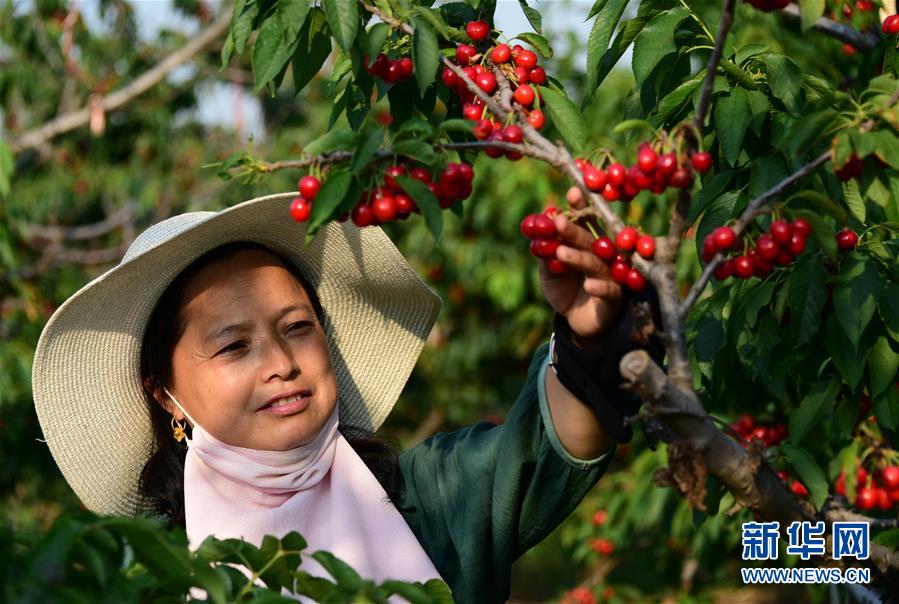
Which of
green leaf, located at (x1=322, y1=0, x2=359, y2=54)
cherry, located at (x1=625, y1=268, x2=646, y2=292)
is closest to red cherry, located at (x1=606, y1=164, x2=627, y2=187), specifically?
cherry, located at (x1=625, y1=268, x2=646, y2=292)

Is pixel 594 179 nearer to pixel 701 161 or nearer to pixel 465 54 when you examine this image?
pixel 701 161

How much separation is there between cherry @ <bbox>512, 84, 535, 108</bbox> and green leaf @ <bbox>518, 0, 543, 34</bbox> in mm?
256

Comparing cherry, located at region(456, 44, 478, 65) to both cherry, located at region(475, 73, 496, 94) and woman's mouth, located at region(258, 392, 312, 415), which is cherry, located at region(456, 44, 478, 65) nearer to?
cherry, located at region(475, 73, 496, 94)

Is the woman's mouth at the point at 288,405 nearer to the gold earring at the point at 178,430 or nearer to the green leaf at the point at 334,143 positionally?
the gold earring at the point at 178,430

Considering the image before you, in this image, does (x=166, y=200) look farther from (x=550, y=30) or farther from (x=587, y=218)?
(x=587, y=218)

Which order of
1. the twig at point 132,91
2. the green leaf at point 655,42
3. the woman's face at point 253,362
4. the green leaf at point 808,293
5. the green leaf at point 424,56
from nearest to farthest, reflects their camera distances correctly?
the green leaf at point 424,56, the green leaf at point 808,293, the green leaf at point 655,42, the woman's face at point 253,362, the twig at point 132,91

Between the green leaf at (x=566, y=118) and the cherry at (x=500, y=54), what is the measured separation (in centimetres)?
7

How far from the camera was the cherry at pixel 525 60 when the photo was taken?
69.2 inches

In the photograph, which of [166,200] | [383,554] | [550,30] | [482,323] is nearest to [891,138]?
[383,554]

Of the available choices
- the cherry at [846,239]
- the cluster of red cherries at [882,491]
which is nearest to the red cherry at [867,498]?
the cluster of red cherries at [882,491]

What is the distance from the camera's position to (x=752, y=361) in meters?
1.96

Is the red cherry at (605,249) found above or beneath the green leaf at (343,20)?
beneath

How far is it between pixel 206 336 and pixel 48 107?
19.2 feet

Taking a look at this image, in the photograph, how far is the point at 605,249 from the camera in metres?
1.41
